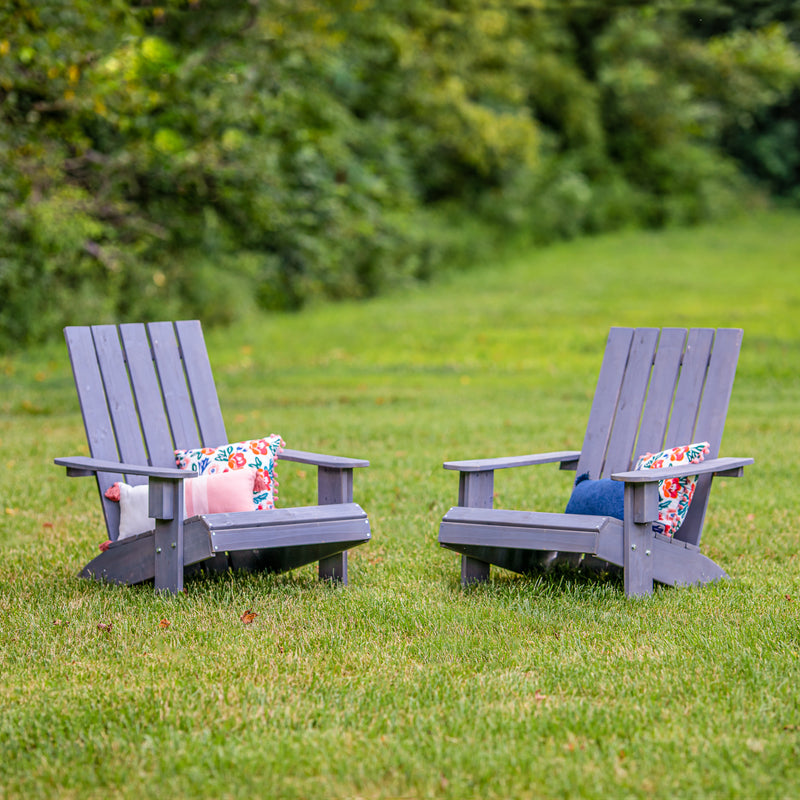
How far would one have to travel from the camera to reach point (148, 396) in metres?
4.75

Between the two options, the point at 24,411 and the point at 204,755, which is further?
the point at 24,411

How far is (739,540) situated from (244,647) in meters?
2.84

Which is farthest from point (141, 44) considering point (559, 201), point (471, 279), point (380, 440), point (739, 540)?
point (559, 201)

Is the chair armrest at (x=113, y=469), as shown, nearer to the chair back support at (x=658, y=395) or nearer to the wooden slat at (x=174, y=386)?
the wooden slat at (x=174, y=386)

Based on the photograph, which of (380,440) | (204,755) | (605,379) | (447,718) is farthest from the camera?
(380,440)

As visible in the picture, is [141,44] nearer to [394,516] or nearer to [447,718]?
[394,516]

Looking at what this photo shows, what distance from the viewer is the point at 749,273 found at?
20.7 meters

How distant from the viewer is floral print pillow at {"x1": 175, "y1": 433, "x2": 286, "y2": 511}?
4.53m

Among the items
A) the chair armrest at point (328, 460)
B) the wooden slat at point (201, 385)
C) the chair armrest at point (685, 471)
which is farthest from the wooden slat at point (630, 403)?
the wooden slat at point (201, 385)

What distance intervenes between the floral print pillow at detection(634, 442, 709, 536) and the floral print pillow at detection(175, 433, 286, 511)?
1658 mm

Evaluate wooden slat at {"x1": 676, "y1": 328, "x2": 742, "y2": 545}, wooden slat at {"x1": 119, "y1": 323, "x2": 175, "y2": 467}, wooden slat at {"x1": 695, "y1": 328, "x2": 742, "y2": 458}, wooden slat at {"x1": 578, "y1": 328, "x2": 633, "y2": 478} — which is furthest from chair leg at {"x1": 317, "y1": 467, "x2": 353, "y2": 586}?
wooden slat at {"x1": 695, "y1": 328, "x2": 742, "y2": 458}

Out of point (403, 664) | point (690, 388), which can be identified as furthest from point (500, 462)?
point (403, 664)

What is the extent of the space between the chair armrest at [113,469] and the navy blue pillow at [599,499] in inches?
66.4

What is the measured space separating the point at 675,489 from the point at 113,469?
7.61 feet
